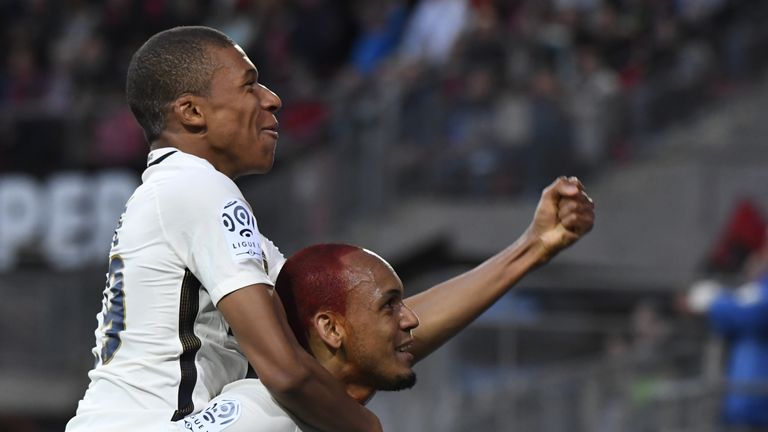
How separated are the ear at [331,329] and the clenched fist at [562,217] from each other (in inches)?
35.4

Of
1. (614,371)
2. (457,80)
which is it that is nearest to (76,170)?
(457,80)

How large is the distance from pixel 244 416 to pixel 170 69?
0.96 m

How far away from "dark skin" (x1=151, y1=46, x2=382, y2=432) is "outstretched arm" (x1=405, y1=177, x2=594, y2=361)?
2.32 ft

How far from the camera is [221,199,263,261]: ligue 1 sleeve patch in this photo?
4.24m

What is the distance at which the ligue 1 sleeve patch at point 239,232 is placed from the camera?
424 centimetres

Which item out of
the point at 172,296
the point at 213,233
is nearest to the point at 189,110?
the point at 213,233

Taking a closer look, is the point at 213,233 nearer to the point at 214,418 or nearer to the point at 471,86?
the point at 214,418

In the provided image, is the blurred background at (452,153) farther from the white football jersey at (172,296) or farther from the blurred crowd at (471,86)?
the white football jersey at (172,296)

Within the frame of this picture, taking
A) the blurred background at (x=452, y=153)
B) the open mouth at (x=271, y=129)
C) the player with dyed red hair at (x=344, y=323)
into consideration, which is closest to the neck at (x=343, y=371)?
the player with dyed red hair at (x=344, y=323)

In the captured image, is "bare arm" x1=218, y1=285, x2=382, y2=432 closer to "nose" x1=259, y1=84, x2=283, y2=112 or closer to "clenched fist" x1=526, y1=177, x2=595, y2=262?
"nose" x1=259, y1=84, x2=283, y2=112

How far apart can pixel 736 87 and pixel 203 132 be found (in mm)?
10960

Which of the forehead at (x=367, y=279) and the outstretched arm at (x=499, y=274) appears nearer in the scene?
the forehead at (x=367, y=279)

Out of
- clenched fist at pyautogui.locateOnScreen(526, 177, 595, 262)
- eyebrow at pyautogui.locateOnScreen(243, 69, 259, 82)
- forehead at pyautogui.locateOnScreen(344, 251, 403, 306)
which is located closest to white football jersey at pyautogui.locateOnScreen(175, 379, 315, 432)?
forehead at pyautogui.locateOnScreen(344, 251, 403, 306)

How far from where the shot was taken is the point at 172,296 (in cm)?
433
